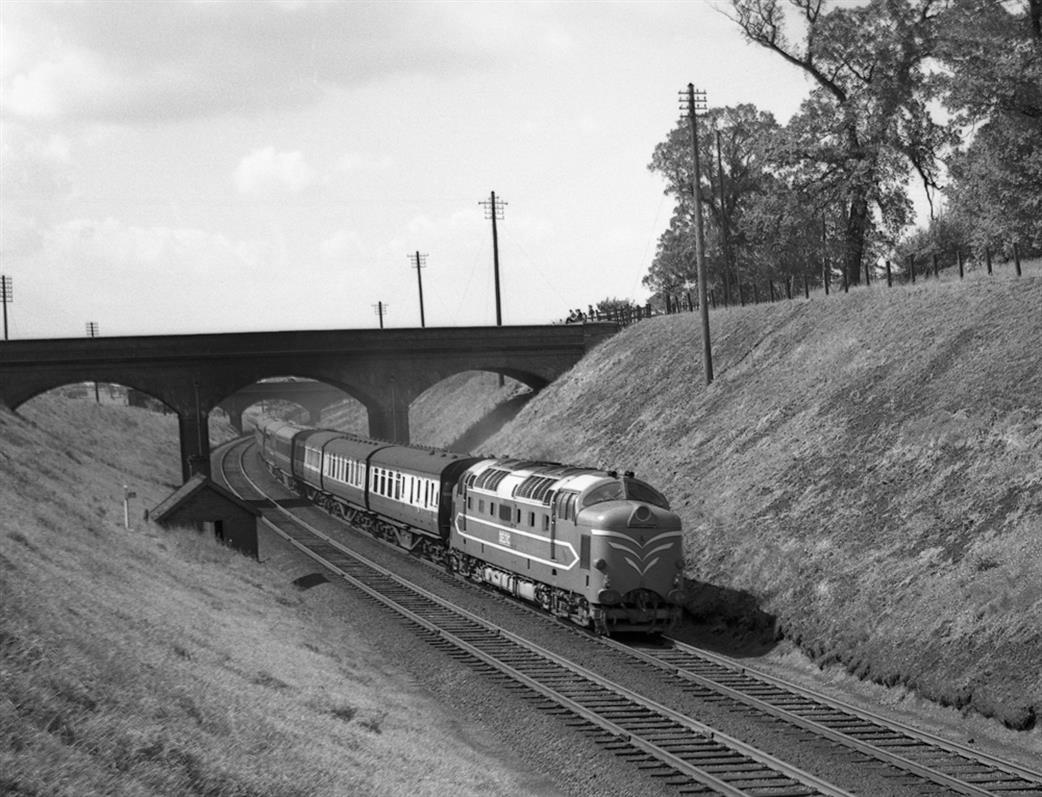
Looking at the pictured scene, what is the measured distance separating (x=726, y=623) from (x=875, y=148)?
1148 inches

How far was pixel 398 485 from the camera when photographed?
43375 millimetres

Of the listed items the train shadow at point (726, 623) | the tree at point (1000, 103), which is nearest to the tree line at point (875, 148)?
the tree at point (1000, 103)

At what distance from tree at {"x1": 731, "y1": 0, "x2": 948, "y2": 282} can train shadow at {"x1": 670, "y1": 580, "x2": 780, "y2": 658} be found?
26932mm

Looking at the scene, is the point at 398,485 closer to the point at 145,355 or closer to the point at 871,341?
the point at 871,341

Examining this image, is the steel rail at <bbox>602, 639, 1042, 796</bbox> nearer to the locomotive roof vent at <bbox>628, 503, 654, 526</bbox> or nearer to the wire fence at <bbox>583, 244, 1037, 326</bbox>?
the locomotive roof vent at <bbox>628, 503, 654, 526</bbox>

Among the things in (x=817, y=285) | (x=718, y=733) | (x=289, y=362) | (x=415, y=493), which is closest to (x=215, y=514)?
(x=415, y=493)

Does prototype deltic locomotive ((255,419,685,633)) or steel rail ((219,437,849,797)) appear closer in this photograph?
steel rail ((219,437,849,797))

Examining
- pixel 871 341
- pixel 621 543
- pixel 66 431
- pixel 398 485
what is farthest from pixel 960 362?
pixel 66 431

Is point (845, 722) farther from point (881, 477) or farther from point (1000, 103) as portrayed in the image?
point (1000, 103)

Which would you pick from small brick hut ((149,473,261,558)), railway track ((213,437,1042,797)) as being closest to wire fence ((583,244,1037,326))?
railway track ((213,437,1042,797))

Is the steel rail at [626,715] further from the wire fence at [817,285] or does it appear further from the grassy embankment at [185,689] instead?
the wire fence at [817,285]

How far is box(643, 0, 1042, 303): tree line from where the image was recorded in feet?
129

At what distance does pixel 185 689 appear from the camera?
17.1 m

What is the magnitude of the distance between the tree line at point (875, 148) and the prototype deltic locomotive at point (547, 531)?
67.9 feet
